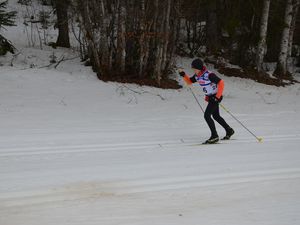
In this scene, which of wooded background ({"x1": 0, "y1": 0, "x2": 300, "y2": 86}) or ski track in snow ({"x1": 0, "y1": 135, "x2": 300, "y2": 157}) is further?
wooded background ({"x1": 0, "y1": 0, "x2": 300, "y2": 86})

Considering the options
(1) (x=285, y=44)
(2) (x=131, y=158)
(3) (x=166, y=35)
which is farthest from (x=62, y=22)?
(2) (x=131, y=158)

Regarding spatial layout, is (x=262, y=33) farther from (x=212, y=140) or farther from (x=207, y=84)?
(x=212, y=140)

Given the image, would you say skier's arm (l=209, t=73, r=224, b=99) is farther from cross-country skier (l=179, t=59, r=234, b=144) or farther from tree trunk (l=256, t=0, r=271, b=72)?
tree trunk (l=256, t=0, r=271, b=72)

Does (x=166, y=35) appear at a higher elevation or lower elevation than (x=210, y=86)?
higher

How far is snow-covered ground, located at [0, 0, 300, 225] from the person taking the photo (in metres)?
5.12

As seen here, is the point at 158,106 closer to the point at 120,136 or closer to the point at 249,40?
the point at 120,136

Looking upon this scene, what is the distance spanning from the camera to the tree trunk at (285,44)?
18797mm

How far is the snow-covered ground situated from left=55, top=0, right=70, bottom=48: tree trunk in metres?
3.75

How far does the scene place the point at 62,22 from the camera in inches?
656

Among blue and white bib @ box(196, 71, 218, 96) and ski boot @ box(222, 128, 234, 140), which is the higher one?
blue and white bib @ box(196, 71, 218, 96)

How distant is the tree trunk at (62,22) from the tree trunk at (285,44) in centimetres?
1035

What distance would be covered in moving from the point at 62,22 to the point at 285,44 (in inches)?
422

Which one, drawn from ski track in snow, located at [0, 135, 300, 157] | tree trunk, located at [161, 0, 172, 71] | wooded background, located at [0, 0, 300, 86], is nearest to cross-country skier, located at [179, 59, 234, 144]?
ski track in snow, located at [0, 135, 300, 157]

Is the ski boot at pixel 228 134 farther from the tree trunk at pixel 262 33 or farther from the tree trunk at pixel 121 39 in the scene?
the tree trunk at pixel 262 33
